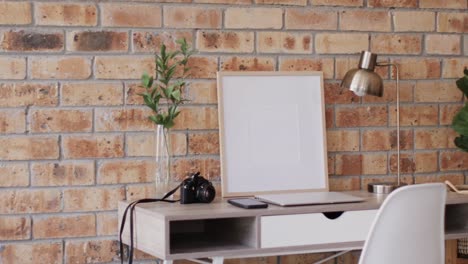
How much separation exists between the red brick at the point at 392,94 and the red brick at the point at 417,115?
1.2 inches

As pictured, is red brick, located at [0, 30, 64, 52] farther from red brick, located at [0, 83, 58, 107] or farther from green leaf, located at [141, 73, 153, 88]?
green leaf, located at [141, 73, 153, 88]

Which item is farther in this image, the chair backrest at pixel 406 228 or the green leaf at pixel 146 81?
the green leaf at pixel 146 81

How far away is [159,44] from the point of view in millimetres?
2768

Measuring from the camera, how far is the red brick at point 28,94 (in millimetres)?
2629

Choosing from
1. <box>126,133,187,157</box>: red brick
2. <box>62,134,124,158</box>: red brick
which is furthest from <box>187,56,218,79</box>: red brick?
<box>62,134,124,158</box>: red brick

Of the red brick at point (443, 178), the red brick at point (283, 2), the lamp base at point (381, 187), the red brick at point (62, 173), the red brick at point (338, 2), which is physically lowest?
the lamp base at point (381, 187)

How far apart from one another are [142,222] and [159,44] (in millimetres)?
663

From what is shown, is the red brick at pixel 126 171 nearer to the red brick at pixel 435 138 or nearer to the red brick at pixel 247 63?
the red brick at pixel 247 63

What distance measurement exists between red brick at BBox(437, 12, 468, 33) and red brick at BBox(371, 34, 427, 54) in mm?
112

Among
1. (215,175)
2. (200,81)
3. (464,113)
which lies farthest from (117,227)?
(464,113)

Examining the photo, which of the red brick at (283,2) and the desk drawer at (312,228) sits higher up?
the red brick at (283,2)

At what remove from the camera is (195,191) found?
256cm

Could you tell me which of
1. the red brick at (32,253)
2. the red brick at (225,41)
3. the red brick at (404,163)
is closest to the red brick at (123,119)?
the red brick at (225,41)

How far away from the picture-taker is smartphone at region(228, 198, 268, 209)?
2.42m
